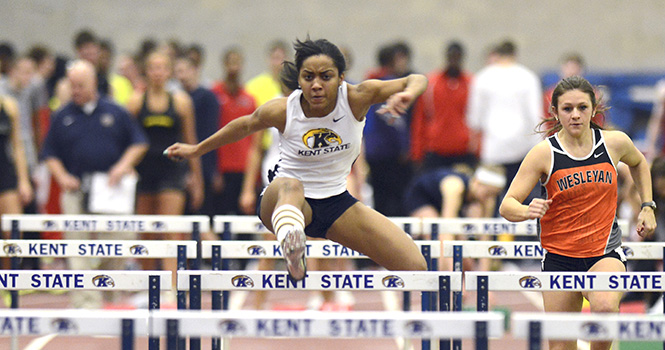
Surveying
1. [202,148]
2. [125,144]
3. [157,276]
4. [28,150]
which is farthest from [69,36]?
Result: [157,276]

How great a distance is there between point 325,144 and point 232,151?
190 inches

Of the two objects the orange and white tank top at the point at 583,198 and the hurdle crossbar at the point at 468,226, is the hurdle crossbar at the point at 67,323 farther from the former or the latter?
the hurdle crossbar at the point at 468,226

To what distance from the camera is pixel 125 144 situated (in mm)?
8688

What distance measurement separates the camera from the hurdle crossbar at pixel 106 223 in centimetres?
665

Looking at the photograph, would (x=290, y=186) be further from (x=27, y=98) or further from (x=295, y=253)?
(x=27, y=98)

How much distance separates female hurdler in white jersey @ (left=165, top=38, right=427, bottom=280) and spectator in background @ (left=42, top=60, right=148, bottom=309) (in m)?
3.40

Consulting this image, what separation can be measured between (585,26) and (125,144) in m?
9.16

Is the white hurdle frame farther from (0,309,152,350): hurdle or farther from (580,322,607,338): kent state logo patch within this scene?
(580,322,607,338): kent state logo patch

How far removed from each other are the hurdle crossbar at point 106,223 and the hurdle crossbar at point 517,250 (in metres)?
1.92

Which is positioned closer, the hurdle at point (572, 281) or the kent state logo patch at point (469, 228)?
the hurdle at point (572, 281)

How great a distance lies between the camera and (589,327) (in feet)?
11.2

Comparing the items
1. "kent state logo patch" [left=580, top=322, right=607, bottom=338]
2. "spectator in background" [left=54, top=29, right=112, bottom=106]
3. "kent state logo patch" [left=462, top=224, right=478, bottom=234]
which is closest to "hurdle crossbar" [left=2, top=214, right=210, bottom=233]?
"kent state logo patch" [left=462, top=224, right=478, bottom=234]

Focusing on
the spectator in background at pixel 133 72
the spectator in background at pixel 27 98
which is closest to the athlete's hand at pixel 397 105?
the spectator in background at pixel 133 72

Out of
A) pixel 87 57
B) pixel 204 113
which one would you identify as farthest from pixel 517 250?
pixel 87 57
